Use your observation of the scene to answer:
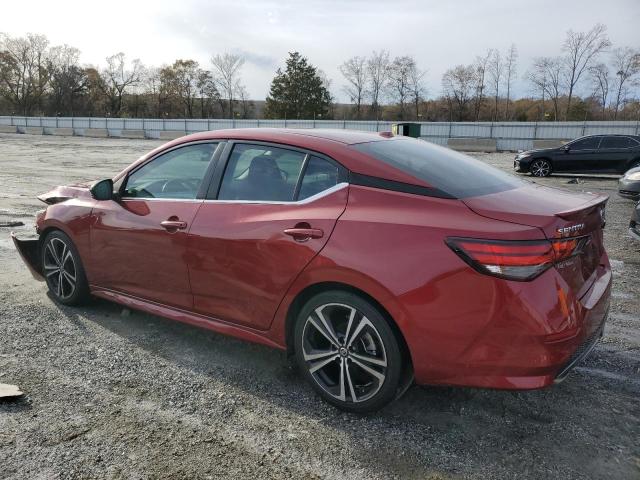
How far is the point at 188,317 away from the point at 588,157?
55.5 ft

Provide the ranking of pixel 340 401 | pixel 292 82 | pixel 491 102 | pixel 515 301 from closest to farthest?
1. pixel 515 301
2. pixel 340 401
3. pixel 491 102
4. pixel 292 82

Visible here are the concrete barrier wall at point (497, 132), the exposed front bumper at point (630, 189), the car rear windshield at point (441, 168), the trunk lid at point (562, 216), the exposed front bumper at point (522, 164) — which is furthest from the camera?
the concrete barrier wall at point (497, 132)

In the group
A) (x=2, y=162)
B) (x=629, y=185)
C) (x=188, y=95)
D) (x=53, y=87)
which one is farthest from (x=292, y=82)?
(x=629, y=185)

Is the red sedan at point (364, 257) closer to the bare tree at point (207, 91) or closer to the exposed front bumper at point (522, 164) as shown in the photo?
the exposed front bumper at point (522, 164)

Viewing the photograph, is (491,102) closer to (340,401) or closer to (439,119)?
(439,119)

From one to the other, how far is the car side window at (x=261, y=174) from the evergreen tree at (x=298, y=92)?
76.5 m

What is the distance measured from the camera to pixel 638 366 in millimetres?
3568

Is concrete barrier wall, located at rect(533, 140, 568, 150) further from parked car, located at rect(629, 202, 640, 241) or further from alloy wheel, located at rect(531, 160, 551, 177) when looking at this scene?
parked car, located at rect(629, 202, 640, 241)

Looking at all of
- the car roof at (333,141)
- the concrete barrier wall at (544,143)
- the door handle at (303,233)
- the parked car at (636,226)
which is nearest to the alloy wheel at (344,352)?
the door handle at (303,233)

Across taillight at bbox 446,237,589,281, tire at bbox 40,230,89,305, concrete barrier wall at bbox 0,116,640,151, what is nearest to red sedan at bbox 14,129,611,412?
taillight at bbox 446,237,589,281

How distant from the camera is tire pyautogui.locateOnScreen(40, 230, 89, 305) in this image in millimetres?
4465

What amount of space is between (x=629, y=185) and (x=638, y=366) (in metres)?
9.29

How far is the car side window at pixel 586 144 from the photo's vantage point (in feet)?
55.5

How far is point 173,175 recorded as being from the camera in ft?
12.9
